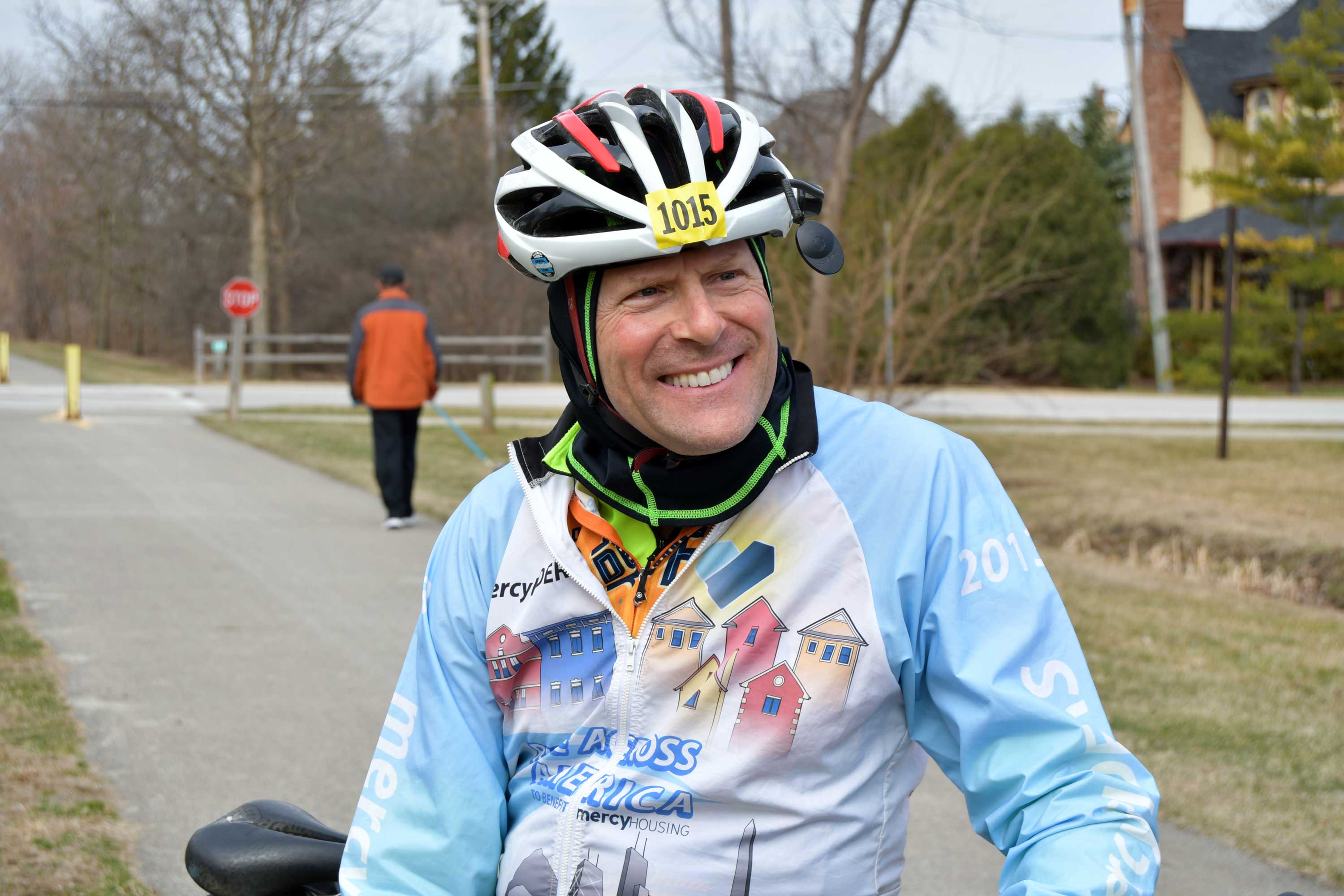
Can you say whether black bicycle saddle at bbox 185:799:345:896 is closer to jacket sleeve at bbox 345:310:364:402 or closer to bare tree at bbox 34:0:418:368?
jacket sleeve at bbox 345:310:364:402

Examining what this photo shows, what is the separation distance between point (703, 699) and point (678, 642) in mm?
91

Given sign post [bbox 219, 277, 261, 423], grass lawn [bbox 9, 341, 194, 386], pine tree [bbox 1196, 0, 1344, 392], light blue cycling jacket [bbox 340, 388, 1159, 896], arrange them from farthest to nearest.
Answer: grass lawn [bbox 9, 341, 194, 386] < pine tree [bbox 1196, 0, 1344, 392] < sign post [bbox 219, 277, 261, 423] < light blue cycling jacket [bbox 340, 388, 1159, 896]

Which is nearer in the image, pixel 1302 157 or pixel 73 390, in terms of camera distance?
pixel 73 390

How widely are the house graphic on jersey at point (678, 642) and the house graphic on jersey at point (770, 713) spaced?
9 centimetres

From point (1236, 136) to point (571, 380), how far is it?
3061 cm

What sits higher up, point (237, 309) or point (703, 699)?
point (237, 309)

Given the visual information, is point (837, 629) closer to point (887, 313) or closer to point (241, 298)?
point (887, 313)

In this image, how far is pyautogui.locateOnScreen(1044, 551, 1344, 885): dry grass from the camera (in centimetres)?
456

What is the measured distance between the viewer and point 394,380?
36.1ft

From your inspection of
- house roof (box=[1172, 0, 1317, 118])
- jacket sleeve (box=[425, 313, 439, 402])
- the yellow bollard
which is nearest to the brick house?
house roof (box=[1172, 0, 1317, 118])

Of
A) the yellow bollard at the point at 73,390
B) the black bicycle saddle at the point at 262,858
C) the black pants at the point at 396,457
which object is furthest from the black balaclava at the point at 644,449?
the yellow bollard at the point at 73,390

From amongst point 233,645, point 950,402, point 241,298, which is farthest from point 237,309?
point 233,645

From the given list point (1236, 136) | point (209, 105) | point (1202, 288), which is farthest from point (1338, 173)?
point (209, 105)

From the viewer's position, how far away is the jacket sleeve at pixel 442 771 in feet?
6.82
